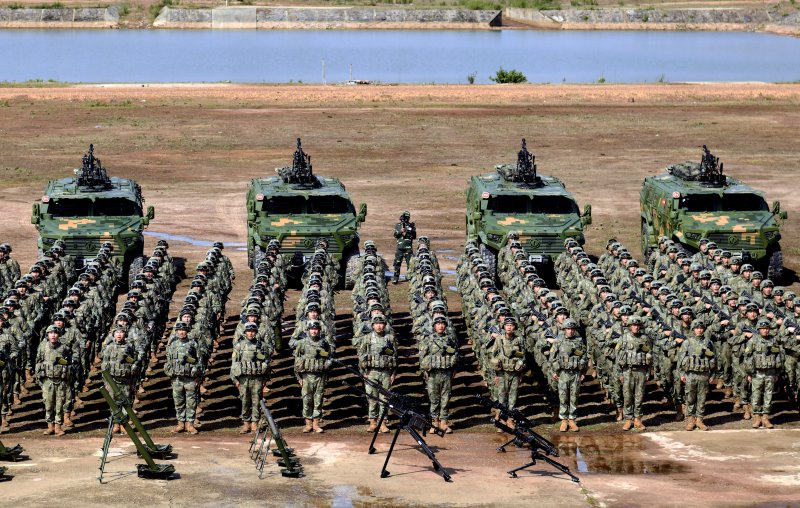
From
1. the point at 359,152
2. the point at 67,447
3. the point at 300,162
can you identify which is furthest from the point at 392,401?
the point at 359,152

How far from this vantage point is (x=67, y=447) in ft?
58.5

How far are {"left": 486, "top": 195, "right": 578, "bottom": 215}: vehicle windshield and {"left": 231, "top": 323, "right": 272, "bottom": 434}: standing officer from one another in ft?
31.0

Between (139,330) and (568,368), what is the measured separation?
5.45 m

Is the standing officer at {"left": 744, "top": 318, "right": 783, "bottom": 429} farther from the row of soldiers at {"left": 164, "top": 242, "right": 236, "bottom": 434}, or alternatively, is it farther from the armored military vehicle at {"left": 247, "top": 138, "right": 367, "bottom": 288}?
the armored military vehicle at {"left": 247, "top": 138, "right": 367, "bottom": 288}

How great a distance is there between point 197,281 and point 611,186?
19.3m

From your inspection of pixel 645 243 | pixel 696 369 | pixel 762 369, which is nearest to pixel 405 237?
pixel 645 243

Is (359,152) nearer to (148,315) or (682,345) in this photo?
(148,315)

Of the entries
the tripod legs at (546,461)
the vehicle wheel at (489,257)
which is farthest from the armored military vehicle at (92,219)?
the tripod legs at (546,461)

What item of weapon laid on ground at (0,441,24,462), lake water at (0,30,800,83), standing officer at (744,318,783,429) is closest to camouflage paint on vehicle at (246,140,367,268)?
standing officer at (744,318,783,429)

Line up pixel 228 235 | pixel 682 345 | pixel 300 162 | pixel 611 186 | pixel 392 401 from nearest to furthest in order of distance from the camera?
pixel 392 401
pixel 682 345
pixel 300 162
pixel 228 235
pixel 611 186

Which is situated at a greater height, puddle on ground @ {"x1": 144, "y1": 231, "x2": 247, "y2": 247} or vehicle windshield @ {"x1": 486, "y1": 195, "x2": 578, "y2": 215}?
vehicle windshield @ {"x1": 486, "y1": 195, "x2": 578, "y2": 215}

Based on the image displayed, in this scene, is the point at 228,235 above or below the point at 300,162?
below

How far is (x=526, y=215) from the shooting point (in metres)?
27.0

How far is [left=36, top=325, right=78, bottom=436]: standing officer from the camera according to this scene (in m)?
18.4
